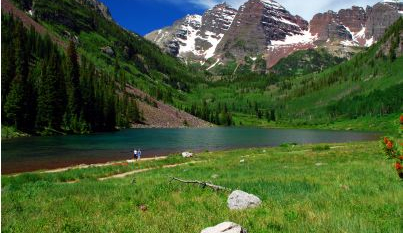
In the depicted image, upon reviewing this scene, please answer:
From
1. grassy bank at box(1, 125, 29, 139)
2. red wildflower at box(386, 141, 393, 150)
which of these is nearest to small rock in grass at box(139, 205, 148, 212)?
red wildflower at box(386, 141, 393, 150)

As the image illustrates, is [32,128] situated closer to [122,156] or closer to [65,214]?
[122,156]

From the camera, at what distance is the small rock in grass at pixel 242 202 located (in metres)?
13.4

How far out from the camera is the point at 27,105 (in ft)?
355

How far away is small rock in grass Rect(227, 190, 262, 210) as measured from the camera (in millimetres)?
13434

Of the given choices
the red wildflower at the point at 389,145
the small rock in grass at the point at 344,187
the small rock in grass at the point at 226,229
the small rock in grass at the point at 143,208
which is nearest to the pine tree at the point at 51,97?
the small rock in grass at the point at 143,208

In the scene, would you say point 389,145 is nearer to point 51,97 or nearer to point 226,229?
point 226,229

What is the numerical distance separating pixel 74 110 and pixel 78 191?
117 meters

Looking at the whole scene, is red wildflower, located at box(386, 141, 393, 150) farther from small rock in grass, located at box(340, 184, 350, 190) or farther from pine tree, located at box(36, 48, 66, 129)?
pine tree, located at box(36, 48, 66, 129)

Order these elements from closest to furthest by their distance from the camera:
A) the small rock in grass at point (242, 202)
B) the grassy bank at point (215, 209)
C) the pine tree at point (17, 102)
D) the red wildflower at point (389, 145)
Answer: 1. the red wildflower at point (389, 145)
2. the grassy bank at point (215, 209)
3. the small rock in grass at point (242, 202)
4. the pine tree at point (17, 102)

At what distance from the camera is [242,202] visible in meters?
13.6

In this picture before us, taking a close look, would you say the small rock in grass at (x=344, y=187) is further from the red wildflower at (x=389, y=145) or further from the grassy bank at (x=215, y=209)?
the red wildflower at (x=389, y=145)

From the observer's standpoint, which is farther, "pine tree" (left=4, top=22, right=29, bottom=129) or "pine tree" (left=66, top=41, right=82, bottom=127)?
"pine tree" (left=66, top=41, right=82, bottom=127)

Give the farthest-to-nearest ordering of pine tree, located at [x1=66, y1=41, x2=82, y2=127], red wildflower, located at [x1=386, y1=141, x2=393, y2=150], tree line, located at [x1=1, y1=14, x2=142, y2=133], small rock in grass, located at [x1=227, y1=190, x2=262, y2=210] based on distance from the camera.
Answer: pine tree, located at [x1=66, y1=41, x2=82, y2=127], tree line, located at [x1=1, y1=14, x2=142, y2=133], small rock in grass, located at [x1=227, y1=190, x2=262, y2=210], red wildflower, located at [x1=386, y1=141, x2=393, y2=150]

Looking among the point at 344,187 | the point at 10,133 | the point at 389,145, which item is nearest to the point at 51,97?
the point at 10,133
